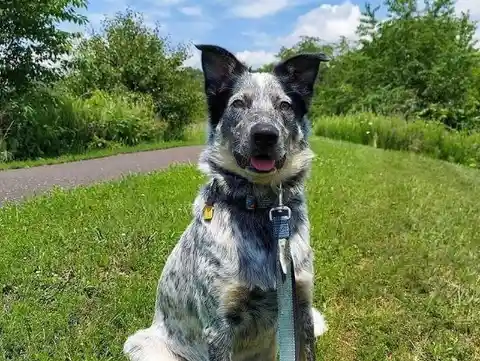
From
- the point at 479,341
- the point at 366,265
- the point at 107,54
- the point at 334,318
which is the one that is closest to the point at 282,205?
the point at 334,318

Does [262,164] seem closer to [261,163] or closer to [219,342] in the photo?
[261,163]

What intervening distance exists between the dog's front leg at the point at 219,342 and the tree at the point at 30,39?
12494mm

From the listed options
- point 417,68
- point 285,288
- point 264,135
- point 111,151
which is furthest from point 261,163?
point 417,68

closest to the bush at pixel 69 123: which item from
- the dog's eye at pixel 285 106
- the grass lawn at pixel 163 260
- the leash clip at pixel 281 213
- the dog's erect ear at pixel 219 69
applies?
the grass lawn at pixel 163 260

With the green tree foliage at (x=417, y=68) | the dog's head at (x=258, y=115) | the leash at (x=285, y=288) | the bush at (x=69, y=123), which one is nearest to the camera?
the leash at (x=285, y=288)

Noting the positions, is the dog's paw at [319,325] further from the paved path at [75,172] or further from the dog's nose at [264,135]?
the paved path at [75,172]

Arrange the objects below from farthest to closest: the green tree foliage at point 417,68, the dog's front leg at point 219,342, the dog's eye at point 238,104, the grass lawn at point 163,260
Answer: the green tree foliage at point 417,68 → the grass lawn at point 163,260 → the dog's eye at point 238,104 → the dog's front leg at point 219,342

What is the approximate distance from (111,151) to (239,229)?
12086mm

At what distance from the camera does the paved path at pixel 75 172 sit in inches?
345

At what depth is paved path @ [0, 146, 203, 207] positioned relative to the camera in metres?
8.76

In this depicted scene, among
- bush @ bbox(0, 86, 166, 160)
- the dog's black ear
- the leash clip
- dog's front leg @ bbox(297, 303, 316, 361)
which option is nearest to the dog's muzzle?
the leash clip

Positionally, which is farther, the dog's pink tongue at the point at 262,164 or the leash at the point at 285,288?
the dog's pink tongue at the point at 262,164

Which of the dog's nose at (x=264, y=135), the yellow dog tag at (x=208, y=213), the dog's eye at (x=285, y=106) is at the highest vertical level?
the dog's eye at (x=285, y=106)

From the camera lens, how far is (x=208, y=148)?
3201mm
